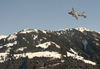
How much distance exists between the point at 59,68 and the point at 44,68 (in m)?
18.8

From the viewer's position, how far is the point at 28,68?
19988 centimetres

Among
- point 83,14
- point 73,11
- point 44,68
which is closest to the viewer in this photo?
point 73,11

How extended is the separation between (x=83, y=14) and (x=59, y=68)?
387 feet

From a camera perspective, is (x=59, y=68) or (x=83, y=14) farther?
(x=59, y=68)

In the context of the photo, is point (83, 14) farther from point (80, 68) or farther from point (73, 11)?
point (80, 68)

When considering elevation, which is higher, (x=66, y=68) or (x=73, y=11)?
(x=73, y=11)

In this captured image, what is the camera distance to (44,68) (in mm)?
188500

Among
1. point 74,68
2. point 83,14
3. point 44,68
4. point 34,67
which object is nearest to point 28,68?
point 34,67

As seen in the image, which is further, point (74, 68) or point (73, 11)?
point (74, 68)

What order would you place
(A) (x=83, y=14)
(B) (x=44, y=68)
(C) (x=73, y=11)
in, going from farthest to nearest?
1. (B) (x=44, y=68)
2. (A) (x=83, y=14)
3. (C) (x=73, y=11)

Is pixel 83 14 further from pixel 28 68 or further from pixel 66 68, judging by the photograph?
pixel 28 68

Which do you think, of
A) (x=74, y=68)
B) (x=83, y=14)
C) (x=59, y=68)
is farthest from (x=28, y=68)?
(x=83, y=14)

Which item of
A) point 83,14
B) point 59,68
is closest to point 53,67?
point 59,68

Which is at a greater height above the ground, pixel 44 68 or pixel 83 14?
pixel 83 14
